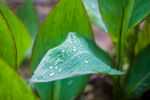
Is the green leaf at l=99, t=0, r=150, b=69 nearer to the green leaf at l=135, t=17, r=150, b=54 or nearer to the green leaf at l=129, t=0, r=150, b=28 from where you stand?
the green leaf at l=129, t=0, r=150, b=28

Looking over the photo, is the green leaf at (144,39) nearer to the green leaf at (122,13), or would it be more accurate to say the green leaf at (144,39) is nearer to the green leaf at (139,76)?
the green leaf at (139,76)

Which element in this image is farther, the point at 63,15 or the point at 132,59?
the point at 132,59

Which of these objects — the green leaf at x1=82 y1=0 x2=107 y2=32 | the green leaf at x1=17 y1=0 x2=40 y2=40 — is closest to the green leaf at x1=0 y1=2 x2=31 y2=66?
the green leaf at x1=82 y1=0 x2=107 y2=32

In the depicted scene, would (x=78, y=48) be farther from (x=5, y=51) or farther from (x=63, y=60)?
(x=5, y=51)

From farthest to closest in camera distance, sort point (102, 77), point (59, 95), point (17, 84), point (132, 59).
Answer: point (102, 77) → point (132, 59) → point (59, 95) → point (17, 84)

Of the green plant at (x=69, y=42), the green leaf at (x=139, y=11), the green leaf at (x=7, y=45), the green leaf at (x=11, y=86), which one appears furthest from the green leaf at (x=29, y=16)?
the green leaf at (x=11, y=86)

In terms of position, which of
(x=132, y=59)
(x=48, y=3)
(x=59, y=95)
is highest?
(x=59, y=95)

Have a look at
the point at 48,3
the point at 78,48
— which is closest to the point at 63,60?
the point at 78,48
